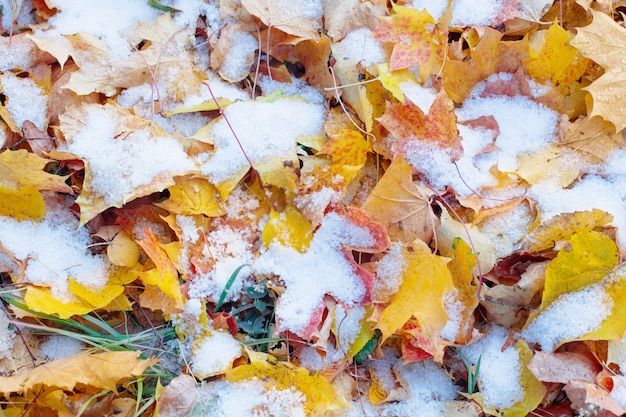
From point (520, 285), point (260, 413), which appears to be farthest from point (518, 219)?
point (260, 413)

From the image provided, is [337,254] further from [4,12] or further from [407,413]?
[4,12]

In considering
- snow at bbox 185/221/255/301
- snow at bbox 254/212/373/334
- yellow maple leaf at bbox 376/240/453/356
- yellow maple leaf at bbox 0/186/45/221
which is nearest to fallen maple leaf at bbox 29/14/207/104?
yellow maple leaf at bbox 0/186/45/221

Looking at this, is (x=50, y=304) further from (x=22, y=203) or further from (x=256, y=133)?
(x=256, y=133)

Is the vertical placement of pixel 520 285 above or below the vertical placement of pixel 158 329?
above

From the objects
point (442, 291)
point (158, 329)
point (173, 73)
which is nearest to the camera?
point (442, 291)

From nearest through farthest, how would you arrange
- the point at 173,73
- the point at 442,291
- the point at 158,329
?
the point at 442,291, the point at 158,329, the point at 173,73

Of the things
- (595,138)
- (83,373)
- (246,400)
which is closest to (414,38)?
(595,138)
